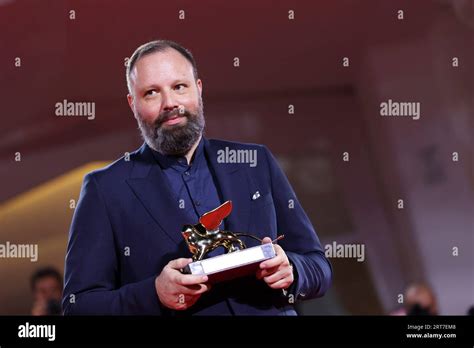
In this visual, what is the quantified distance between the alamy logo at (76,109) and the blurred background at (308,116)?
2 centimetres

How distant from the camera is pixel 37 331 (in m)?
2.75

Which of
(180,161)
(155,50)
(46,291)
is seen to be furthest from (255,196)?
(46,291)

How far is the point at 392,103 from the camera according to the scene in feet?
9.44

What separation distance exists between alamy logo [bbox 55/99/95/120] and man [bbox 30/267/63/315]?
59cm

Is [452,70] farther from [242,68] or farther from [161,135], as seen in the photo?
[161,135]

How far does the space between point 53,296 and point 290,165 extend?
3.34 ft

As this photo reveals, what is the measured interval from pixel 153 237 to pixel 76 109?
676mm

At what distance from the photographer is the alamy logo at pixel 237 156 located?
2537 mm

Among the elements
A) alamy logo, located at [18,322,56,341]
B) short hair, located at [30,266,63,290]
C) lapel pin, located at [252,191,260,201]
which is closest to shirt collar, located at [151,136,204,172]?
lapel pin, located at [252,191,260,201]

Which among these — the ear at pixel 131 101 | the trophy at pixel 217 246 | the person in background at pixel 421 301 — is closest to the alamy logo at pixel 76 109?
the ear at pixel 131 101

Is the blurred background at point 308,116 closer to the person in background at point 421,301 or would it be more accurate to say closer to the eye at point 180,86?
the person in background at point 421,301

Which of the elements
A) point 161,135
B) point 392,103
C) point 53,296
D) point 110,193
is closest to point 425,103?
point 392,103

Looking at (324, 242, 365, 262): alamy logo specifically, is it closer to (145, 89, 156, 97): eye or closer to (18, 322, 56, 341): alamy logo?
(145, 89, 156, 97): eye

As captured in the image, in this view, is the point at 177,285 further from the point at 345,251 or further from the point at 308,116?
the point at 308,116
